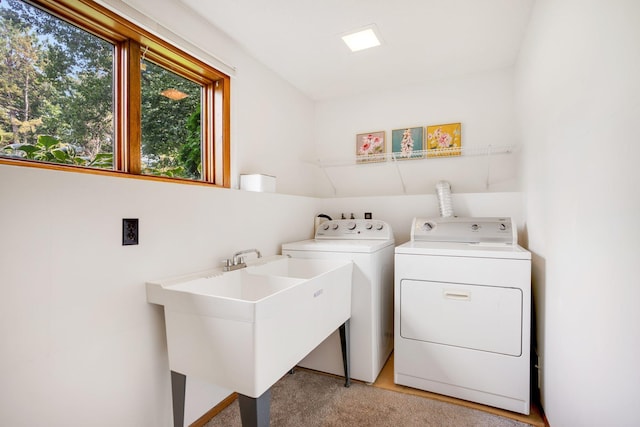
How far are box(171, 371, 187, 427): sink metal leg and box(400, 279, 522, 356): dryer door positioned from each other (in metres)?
1.30

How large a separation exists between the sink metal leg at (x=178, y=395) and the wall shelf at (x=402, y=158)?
2.09 m

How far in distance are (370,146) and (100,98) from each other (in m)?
A: 2.17

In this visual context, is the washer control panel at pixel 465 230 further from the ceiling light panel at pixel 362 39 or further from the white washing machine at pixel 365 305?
the ceiling light panel at pixel 362 39

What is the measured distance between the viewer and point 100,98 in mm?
1504

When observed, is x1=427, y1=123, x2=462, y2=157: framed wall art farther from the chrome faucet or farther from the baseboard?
the baseboard

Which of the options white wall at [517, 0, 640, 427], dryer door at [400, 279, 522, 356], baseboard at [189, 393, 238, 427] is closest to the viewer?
white wall at [517, 0, 640, 427]

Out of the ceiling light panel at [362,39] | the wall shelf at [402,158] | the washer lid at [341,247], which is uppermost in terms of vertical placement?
A: the ceiling light panel at [362,39]

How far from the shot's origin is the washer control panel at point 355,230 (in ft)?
7.99

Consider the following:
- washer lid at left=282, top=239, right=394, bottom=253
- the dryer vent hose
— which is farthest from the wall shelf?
washer lid at left=282, top=239, right=394, bottom=253

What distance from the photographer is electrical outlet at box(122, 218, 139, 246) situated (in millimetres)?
1322

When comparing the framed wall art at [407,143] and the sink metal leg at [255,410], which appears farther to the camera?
the framed wall art at [407,143]

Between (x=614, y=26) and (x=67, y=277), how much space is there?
193 centimetres

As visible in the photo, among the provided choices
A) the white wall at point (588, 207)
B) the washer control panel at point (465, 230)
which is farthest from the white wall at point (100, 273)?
the white wall at point (588, 207)

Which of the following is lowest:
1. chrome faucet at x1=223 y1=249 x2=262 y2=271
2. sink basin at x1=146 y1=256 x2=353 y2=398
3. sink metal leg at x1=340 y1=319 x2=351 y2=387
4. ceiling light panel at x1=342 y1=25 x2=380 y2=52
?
sink metal leg at x1=340 y1=319 x2=351 y2=387
